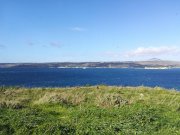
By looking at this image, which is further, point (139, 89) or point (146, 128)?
point (139, 89)

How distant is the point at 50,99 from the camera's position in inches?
1188

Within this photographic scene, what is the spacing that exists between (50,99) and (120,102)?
5.67 meters

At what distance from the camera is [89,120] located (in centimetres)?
2125

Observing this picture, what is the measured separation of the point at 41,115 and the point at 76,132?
5.43 m

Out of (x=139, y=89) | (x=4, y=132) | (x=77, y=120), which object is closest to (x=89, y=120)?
(x=77, y=120)

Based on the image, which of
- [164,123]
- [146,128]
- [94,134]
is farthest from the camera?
[164,123]

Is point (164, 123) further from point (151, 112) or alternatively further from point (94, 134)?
point (94, 134)

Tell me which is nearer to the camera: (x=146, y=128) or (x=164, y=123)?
(x=146, y=128)

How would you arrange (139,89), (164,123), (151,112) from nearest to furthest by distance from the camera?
(164,123) → (151,112) → (139,89)

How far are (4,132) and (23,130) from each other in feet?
3.29

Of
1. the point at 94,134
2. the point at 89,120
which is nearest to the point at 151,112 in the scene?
the point at 89,120

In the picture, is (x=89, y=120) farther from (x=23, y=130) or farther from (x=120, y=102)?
(x=120, y=102)

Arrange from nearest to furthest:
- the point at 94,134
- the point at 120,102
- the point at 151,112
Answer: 1. the point at 94,134
2. the point at 151,112
3. the point at 120,102

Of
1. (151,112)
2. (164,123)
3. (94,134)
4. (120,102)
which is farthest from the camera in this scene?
(120,102)
